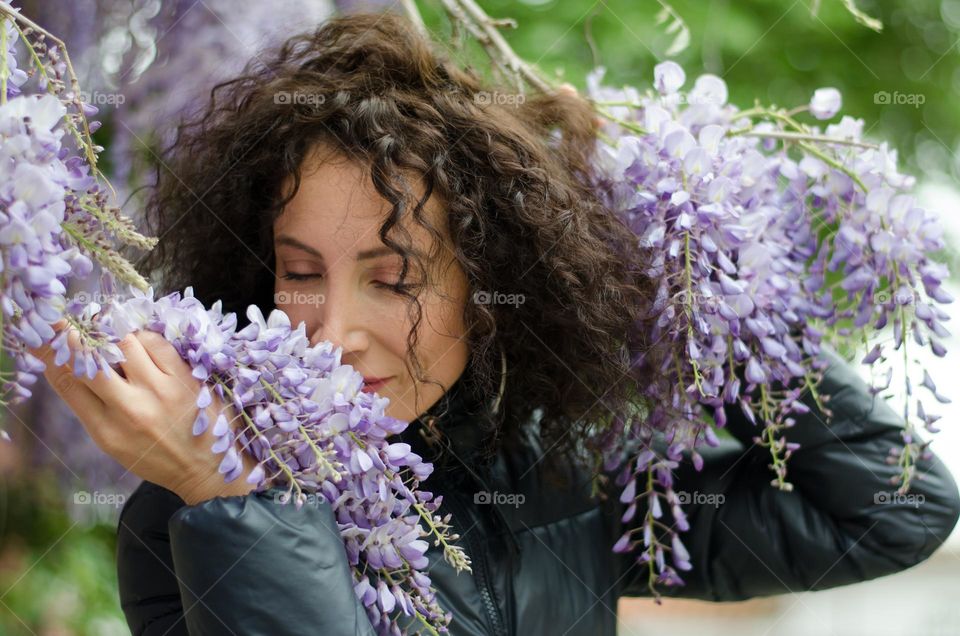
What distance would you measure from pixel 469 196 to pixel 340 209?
6.7 inches

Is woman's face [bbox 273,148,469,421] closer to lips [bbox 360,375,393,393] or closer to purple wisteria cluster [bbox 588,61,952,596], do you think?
lips [bbox 360,375,393,393]

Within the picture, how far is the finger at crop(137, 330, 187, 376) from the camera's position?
92 centimetres

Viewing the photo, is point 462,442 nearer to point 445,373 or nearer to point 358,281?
point 445,373

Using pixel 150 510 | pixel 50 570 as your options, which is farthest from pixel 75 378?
pixel 50 570

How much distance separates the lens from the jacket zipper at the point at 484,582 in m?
1.23

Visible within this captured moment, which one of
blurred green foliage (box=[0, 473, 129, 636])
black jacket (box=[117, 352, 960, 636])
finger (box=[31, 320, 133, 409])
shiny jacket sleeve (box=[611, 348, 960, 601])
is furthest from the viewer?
blurred green foliage (box=[0, 473, 129, 636])

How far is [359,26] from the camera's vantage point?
1339 mm

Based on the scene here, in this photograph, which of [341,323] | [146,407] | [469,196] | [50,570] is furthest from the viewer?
[50,570]

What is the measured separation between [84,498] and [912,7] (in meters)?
2.16

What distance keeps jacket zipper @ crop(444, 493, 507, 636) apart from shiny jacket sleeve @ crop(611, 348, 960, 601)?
0.85 ft

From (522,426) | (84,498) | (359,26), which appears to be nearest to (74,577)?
(84,498)

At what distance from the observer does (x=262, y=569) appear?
37.0 inches

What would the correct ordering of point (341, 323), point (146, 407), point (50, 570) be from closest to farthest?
1. point (146, 407)
2. point (341, 323)
3. point (50, 570)

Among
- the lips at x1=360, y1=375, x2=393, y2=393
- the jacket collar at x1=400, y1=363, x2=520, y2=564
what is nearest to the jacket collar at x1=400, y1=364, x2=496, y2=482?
the jacket collar at x1=400, y1=363, x2=520, y2=564
